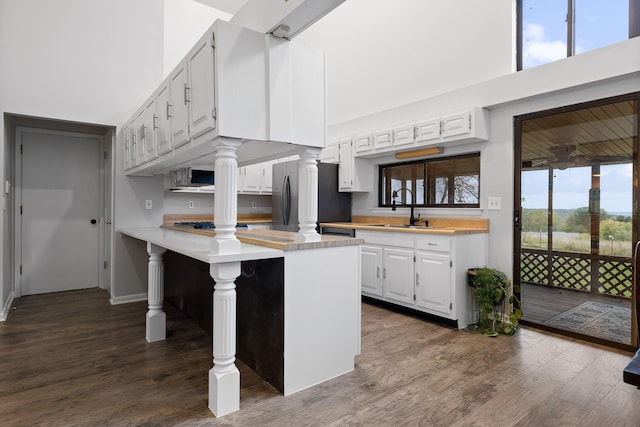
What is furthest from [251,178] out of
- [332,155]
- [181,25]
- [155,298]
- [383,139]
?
[155,298]

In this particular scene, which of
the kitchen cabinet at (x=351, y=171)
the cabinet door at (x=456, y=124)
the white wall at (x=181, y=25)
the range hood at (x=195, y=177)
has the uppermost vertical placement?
the white wall at (x=181, y=25)

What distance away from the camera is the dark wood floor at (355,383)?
187cm

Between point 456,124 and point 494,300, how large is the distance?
172 cm

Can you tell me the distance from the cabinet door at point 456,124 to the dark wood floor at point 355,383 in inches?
75.2

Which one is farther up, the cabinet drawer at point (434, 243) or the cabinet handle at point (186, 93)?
the cabinet handle at point (186, 93)

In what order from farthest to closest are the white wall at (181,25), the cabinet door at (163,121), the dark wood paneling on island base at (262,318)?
the white wall at (181,25) → the cabinet door at (163,121) → the dark wood paneling on island base at (262,318)

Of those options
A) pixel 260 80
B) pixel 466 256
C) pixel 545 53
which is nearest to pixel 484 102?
pixel 545 53

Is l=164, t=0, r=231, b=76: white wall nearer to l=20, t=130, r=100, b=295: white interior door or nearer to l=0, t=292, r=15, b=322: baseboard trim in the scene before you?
l=20, t=130, r=100, b=295: white interior door

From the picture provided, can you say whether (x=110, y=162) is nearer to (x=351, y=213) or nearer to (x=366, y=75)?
(x=351, y=213)

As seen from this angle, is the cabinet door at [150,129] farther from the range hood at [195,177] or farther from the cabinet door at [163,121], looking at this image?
the range hood at [195,177]

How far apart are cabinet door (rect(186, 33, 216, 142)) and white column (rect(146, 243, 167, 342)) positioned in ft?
4.13

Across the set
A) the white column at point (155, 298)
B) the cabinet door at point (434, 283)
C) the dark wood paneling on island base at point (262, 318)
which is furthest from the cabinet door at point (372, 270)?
the white column at point (155, 298)

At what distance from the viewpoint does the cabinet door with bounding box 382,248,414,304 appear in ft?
11.9

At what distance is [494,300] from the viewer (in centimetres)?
320
